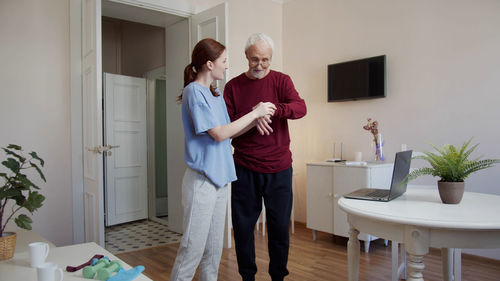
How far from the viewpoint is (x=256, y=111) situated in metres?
1.74

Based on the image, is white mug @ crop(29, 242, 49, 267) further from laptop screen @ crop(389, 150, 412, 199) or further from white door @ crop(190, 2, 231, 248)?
white door @ crop(190, 2, 231, 248)

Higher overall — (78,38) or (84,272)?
(78,38)

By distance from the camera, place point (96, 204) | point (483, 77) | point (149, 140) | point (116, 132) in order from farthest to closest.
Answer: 1. point (149, 140)
2. point (116, 132)
3. point (483, 77)
4. point (96, 204)

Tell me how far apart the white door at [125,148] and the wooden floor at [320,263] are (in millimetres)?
1516

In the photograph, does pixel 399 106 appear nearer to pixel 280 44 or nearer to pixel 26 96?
pixel 280 44

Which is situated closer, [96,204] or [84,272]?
[84,272]

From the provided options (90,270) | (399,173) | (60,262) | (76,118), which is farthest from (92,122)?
(399,173)

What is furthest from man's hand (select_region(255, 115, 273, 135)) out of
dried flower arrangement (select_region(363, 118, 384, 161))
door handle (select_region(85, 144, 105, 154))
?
dried flower arrangement (select_region(363, 118, 384, 161))

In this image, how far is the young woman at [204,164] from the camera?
1543mm

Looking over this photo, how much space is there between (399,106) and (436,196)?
198 centimetres

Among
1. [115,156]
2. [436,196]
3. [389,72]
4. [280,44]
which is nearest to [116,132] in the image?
[115,156]

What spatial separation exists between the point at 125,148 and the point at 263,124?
353cm

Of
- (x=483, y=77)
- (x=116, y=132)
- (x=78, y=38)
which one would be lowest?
(x=116, y=132)

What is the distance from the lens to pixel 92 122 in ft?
9.50
